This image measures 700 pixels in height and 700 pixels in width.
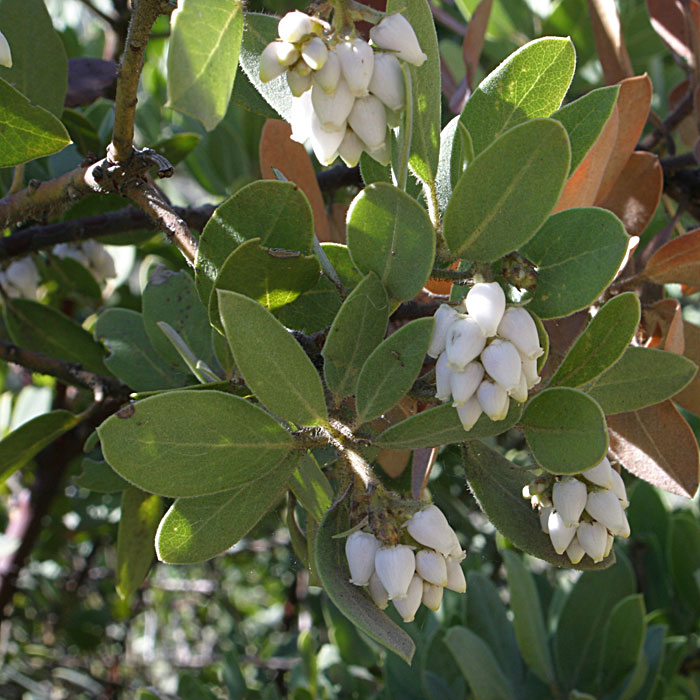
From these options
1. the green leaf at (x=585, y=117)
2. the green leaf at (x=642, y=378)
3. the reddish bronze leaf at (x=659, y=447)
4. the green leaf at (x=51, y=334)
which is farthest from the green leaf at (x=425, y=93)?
the green leaf at (x=51, y=334)

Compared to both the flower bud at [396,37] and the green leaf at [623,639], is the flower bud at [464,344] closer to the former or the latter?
the flower bud at [396,37]

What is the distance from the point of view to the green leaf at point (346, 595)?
526 millimetres

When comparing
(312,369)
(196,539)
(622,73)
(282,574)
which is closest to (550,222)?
(312,369)

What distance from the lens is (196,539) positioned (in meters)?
0.63

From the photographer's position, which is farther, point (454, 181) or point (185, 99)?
point (454, 181)

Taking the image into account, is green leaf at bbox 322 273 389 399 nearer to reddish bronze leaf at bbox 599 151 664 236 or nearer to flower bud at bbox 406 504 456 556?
flower bud at bbox 406 504 456 556

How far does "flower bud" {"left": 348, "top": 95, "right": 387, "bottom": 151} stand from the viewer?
1.87 feet

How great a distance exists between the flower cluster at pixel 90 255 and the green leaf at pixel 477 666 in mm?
886

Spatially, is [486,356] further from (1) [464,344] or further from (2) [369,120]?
(2) [369,120]

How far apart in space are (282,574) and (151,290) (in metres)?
1.84

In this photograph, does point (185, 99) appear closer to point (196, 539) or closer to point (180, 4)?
point (180, 4)

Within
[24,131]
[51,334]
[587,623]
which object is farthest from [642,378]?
[51,334]

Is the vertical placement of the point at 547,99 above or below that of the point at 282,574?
above

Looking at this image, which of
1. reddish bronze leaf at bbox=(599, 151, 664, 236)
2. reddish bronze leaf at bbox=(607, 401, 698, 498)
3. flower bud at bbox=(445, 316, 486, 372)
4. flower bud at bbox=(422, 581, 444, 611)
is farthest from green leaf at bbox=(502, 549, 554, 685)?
flower bud at bbox=(445, 316, 486, 372)
